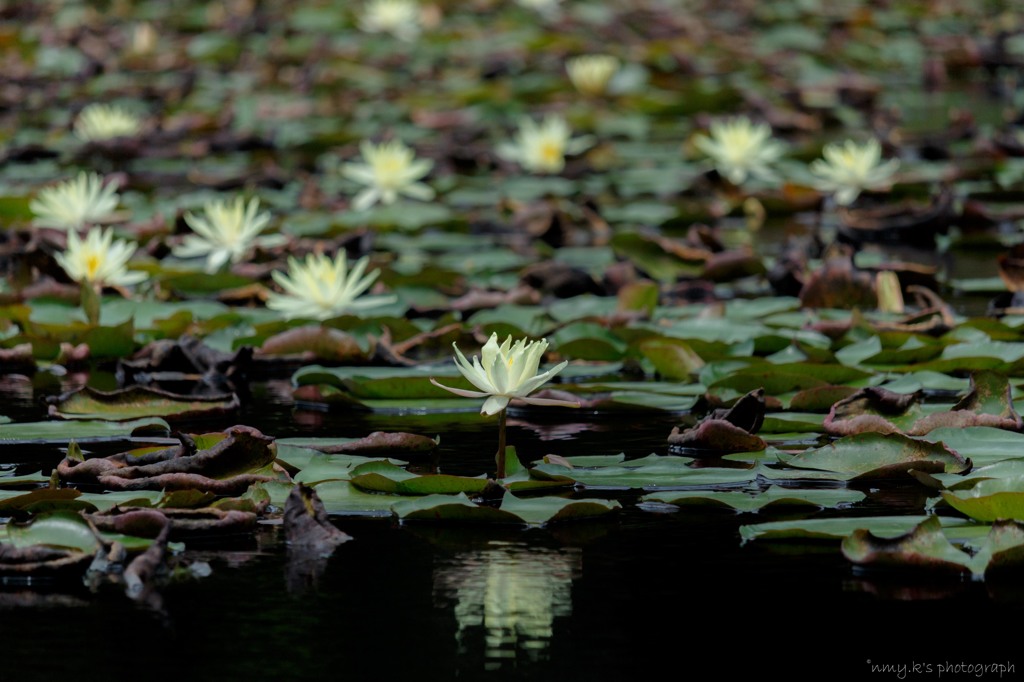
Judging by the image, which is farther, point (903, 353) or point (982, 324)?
point (982, 324)

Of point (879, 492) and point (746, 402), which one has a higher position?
point (746, 402)

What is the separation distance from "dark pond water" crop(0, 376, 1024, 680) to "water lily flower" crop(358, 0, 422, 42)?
964cm

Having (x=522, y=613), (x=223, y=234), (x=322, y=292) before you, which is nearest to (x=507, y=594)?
(x=522, y=613)

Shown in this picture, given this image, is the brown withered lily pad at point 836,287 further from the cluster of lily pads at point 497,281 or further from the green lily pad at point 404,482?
the green lily pad at point 404,482

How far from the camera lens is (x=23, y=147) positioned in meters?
8.21

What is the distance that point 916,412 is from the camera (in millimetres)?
3213

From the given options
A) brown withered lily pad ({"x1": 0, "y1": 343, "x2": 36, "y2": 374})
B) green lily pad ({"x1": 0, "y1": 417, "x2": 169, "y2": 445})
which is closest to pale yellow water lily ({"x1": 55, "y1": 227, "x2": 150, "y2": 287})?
brown withered lily pad ({"x1": 0, "y1": 343, "x2": 36, "y2": 374})

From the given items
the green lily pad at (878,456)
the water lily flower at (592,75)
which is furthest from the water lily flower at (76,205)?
the water lily flower at (592,75)

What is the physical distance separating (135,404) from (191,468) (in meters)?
0.75

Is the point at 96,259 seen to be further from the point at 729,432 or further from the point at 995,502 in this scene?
the point at 995,502

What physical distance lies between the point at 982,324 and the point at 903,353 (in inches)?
16.4

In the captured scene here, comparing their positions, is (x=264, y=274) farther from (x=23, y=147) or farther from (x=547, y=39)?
(x=547, y=39)

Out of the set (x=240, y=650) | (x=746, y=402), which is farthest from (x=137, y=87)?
(x=240, y=650)

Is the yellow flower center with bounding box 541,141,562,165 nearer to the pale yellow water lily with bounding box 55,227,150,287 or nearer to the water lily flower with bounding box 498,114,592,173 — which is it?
the water lily flower with bounding box 498,114,592,173
